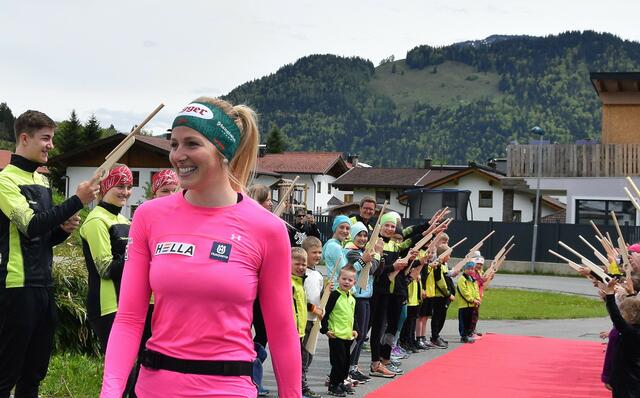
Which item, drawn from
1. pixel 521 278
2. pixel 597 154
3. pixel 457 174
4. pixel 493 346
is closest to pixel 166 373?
pixel 493 346

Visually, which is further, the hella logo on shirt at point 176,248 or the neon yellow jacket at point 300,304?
the neon yellow jacket at point 300,304

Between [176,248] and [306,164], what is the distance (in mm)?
91746

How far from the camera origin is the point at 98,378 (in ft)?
28.1

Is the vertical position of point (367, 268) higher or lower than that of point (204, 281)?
lower

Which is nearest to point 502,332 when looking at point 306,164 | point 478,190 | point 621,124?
point 621,124

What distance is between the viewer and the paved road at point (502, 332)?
424 inches

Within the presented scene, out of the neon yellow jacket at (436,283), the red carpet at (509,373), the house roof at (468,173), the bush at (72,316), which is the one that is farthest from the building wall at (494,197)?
the bush at (72,316)

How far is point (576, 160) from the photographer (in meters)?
38.3

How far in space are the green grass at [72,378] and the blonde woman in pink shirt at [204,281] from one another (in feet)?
17.1

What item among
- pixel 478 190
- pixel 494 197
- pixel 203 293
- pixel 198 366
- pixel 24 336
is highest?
pixel 478 190

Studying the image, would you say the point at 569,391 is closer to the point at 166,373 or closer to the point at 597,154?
the point at 166,373

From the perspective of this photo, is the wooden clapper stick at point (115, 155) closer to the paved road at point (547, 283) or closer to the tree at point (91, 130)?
the paved road at point (547, 283)

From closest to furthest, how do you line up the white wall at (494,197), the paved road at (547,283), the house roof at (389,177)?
the paved road at (547,283) → the white wall at (494,197) → the house roof at (389,177)

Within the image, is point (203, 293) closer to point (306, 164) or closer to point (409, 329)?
point (409, 329)
